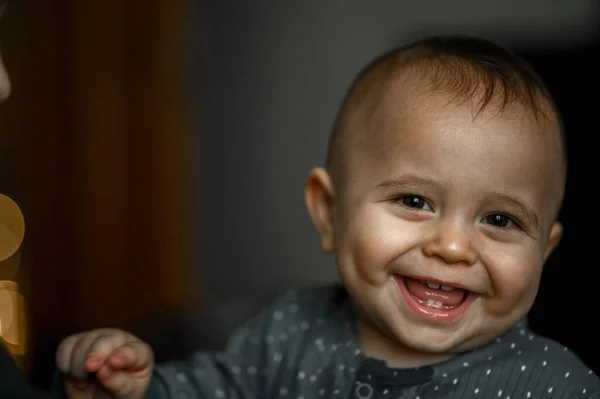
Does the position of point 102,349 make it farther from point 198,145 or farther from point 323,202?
point 198,145

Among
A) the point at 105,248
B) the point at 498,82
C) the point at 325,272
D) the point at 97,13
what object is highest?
the point at 498,82

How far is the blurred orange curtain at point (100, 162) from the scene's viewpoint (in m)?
2.59

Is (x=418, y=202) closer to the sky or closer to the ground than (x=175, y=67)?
closer to the sky

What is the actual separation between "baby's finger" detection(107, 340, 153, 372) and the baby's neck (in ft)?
0.98

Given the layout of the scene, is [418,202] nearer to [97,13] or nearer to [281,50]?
[97,13]

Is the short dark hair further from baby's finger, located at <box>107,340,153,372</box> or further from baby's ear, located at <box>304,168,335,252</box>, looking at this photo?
baby's finger, located at <box>107,340,153,372</box>

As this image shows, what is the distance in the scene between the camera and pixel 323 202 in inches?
49.4

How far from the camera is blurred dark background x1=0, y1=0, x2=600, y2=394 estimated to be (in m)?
2.25

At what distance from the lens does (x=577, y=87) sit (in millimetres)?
2219

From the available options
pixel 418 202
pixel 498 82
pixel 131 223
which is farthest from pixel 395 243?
pixel 131 223

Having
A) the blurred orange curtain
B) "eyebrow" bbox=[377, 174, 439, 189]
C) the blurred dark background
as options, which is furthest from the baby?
the blurred orange curtain

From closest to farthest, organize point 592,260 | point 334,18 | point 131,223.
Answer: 1. point 592,260
2. point 131,223
3. point 334,18

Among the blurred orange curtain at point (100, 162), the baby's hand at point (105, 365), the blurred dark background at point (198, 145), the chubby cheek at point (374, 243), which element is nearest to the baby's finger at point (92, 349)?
the baby's hand at point (105, 365)

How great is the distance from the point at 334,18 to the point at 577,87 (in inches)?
58.8
